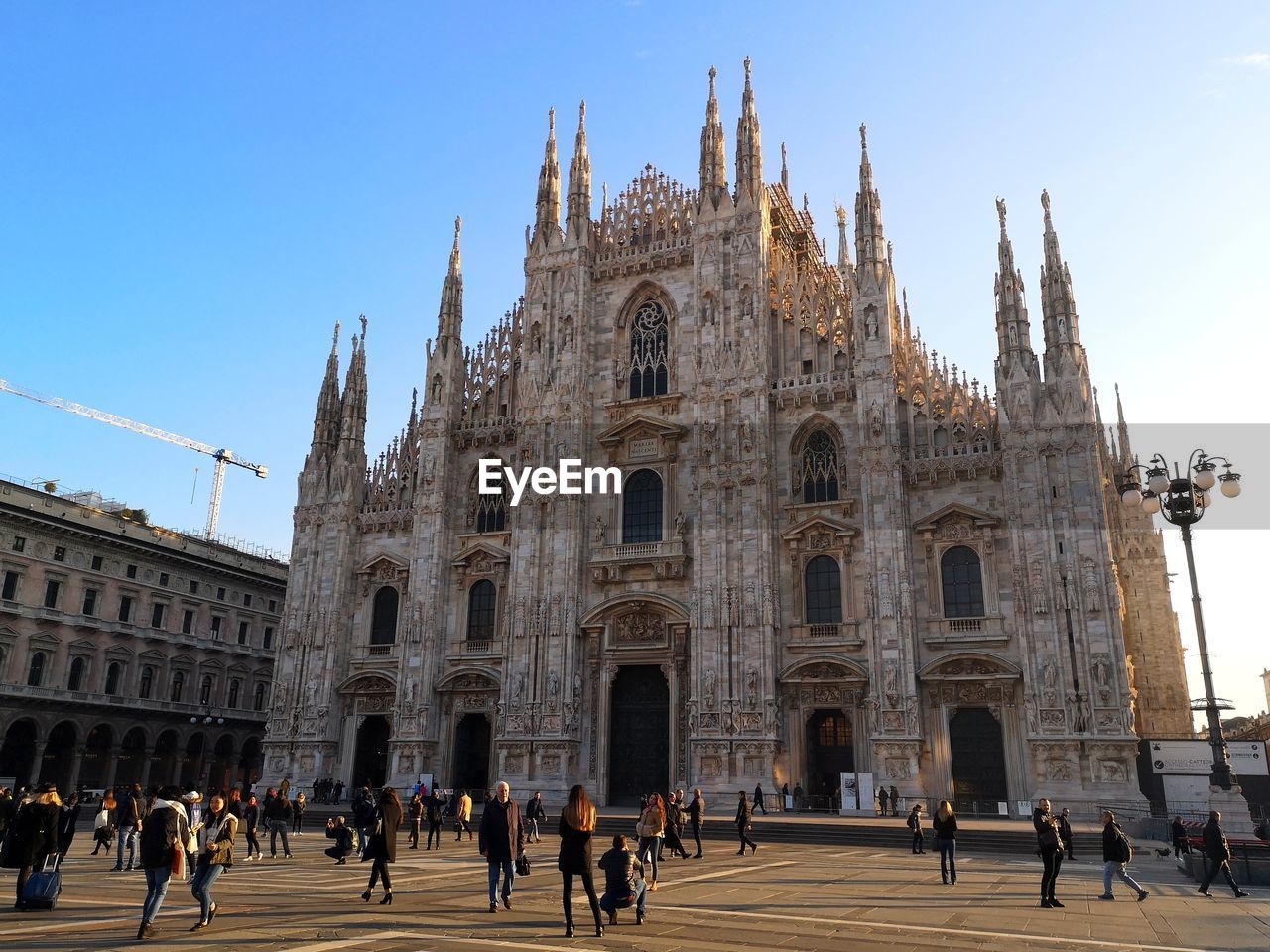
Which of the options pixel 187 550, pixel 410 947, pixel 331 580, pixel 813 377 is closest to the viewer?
pixel 410 947

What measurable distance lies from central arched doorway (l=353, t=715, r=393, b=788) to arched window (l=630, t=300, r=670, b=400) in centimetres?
1572

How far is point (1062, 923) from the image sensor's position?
11.8 metres

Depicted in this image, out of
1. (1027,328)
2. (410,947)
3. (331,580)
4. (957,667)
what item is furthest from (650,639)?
(410,947)

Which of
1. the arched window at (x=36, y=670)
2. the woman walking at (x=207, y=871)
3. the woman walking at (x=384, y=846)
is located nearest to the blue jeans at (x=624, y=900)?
the woman walking at (x=384, y=846)

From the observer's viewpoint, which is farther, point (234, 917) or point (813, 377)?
point (813, 377)

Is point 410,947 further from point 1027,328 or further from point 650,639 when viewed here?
point 1027,328

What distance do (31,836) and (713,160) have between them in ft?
111

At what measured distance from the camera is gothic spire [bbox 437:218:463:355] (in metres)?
41.6

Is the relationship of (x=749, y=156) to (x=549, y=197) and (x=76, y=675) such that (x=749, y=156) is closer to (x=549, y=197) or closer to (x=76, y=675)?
(x=549, y=197)

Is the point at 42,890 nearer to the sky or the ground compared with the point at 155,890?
nearer to the ground

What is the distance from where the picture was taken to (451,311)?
4188 centimetres

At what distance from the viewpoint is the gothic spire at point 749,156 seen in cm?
3825

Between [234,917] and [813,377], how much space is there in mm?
27529

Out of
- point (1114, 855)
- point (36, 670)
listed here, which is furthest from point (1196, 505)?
point (36, 670)
